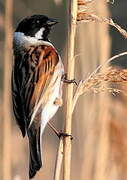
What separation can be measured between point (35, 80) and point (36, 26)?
32 centimetres

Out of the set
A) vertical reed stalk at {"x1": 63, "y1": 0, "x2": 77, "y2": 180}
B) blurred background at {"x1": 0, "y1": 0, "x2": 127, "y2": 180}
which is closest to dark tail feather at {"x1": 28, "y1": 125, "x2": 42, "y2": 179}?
vertical reed stalk at {"x1": 63, "y1": 0, "x2": 77, "y2": 180}

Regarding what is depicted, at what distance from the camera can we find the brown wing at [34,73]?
2.27 metres

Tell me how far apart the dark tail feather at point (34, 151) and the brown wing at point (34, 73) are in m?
0.07

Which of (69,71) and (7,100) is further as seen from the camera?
(7,100)

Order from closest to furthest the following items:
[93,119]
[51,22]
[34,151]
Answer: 1. [34,151]
2. [51,22]
3. [93,119]

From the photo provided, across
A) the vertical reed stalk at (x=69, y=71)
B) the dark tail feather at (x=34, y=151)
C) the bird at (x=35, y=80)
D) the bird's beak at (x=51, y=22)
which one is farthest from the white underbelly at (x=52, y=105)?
the vertical reed stalk at (x=69, y=71)

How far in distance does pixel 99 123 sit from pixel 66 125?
2.23ft

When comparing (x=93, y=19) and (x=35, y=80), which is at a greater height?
(x=93, y=19)

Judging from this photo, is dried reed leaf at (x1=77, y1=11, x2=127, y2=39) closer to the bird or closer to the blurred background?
the bird

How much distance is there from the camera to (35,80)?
2.32 meters

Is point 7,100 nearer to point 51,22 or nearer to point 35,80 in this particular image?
point 35,80

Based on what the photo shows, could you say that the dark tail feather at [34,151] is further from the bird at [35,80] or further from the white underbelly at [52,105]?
the white underbelly at [52,105]

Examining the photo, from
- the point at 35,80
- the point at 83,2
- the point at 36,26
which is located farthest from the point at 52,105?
the point at 83,2

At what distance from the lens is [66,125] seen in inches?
72.9
